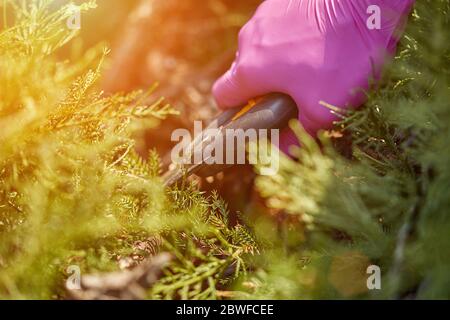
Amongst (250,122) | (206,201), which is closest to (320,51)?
(250,122)

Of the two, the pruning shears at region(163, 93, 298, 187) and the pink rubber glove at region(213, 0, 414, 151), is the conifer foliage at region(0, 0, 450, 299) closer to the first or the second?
the pink rubber glove at region(213, 0, 414, 151)

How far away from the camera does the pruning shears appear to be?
4.25ft

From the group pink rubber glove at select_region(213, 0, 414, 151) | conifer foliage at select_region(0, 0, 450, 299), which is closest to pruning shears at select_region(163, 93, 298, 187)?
pink rubber glove at select_region(213, 0, 414, 151)

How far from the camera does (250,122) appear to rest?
4.25ft

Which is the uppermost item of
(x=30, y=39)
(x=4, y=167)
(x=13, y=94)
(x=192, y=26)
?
(x=192, y=26)

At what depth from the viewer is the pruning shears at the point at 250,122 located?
1.29 meters

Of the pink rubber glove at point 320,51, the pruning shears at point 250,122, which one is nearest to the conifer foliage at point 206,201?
the pink rubber glove at point 320,51

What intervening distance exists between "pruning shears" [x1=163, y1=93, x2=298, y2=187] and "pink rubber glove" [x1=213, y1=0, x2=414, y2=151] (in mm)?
36

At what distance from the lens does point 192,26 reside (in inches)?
96.3

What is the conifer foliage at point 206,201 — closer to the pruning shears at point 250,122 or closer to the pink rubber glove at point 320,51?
the pink rubber glove at point 320,51
